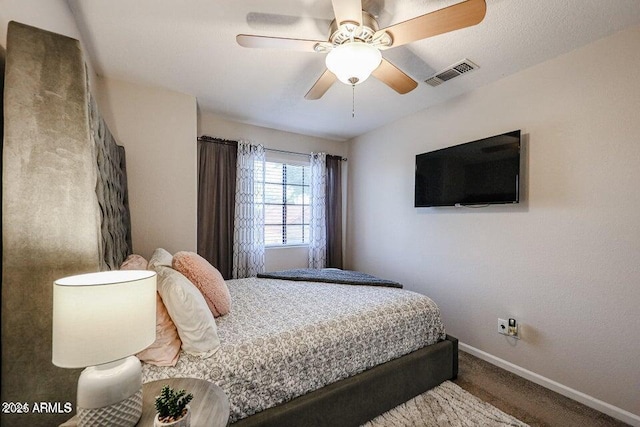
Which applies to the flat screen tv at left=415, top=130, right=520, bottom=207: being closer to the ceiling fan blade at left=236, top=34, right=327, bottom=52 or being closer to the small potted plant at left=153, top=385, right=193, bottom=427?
the ceiling fan blade at left=236, top=34, right=327, bottom=52

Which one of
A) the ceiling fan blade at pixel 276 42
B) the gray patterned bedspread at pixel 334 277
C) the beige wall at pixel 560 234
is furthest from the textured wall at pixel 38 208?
the beige wall at pixel 560 234

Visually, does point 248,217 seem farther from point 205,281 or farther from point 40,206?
point 40,206

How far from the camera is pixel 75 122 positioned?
110 centimetres

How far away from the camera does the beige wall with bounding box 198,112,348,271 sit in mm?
3299

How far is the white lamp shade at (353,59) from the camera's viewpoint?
4.56 ft

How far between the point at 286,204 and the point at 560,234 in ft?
9.73

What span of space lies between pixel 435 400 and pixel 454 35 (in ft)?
8.24

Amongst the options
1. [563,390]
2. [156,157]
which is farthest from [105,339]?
[563,390]

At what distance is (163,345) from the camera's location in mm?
1277

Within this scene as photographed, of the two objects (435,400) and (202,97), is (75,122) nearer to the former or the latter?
(202,97)

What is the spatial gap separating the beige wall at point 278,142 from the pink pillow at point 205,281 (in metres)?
1.94

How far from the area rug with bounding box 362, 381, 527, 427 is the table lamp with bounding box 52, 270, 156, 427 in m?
1.43

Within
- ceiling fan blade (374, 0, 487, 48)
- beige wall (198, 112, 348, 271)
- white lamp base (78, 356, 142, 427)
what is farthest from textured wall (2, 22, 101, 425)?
beige wall (198, 112, 348, 271)

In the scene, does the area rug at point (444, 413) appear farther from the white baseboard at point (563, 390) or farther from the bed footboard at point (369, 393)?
the white baseboard at point (563, 390)
